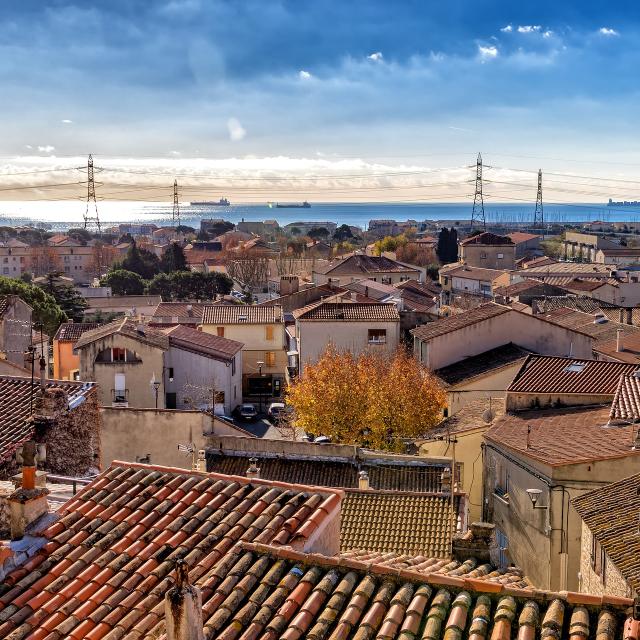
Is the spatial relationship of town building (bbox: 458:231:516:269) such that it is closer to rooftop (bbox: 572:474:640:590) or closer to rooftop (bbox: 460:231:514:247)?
rooftop (bbox: 460:231:514:247)

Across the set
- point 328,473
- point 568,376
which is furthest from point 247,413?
point 328,473

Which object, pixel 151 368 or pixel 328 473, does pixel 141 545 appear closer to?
pixel 328 473

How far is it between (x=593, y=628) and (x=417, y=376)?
21926mm

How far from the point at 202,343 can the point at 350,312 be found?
6516 mm

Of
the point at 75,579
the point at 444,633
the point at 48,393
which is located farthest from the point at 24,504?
the point at 48,393

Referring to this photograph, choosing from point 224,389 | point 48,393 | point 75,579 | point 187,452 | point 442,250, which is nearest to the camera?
point 75,579

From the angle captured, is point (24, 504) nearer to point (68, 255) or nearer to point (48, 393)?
point (48, 393)

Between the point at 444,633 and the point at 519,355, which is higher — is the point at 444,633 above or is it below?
above

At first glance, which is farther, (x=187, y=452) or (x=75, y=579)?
(x=187, y=452)

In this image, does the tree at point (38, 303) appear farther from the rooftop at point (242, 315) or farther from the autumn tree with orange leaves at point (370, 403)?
the autumn tree with orange leaves at point (370, 403)

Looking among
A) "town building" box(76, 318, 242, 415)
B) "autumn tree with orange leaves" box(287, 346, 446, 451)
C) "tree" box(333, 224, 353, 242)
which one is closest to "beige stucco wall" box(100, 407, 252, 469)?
"autumn tree with orange leaves" box(287, 346, 446, 451)

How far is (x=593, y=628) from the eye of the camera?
5.34 metres

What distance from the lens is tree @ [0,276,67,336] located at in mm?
41688

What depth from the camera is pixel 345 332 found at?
119ft
